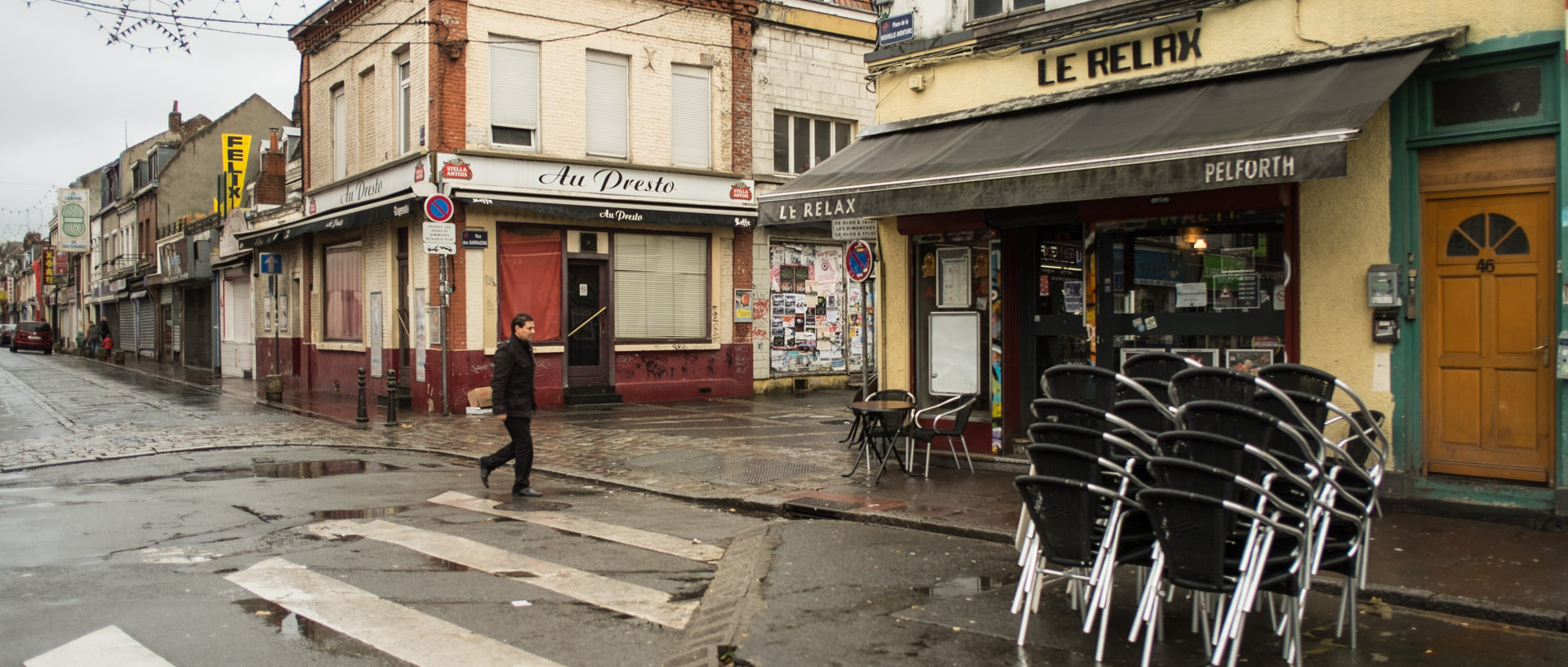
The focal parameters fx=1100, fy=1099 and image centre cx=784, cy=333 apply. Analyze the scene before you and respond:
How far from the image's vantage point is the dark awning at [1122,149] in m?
7.64

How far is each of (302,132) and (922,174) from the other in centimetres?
1906

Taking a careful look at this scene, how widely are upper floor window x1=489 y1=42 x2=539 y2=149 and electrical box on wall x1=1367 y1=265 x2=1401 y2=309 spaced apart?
47.1 ft

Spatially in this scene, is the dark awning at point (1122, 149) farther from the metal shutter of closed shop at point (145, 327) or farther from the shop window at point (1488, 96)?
the metal shutter of closed shop at point (145, 327)

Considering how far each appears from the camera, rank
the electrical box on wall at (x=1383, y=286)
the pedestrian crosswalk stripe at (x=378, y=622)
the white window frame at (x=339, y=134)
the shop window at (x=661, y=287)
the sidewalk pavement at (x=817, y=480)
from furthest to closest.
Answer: the white window frame at (x=339, y=134)
the shop window at (x=661, y=287)
the electrical box on wall at (x=1383, y=286)
the sidewalk pavement at (x=817, y=480)
the pedestrian crosswalk stripe at (x=378, y=622)

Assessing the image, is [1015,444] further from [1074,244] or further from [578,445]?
[578,445]

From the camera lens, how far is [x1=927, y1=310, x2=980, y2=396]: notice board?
37.0ft

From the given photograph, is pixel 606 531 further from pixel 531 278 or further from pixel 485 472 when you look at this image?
pixel 531 278

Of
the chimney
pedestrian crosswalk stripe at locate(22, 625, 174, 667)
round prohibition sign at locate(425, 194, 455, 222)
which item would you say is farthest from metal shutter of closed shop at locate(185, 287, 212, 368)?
pedestrian crosswalk stripe at locate(22, 625, 174, 667)

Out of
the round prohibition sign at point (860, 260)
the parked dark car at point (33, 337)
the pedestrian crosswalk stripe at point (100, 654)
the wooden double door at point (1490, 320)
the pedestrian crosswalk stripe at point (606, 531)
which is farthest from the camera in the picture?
the parked dark car at point (33, 337)

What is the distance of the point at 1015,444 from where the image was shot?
10945mm

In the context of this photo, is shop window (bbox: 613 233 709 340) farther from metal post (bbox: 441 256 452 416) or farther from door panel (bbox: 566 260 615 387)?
metal post (bbox: 441 256 452 416)

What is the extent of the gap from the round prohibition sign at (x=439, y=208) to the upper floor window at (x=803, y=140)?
294 inches

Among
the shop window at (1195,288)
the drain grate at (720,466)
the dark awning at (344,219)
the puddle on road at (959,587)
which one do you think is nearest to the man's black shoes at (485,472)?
the drain grate at (720,466)

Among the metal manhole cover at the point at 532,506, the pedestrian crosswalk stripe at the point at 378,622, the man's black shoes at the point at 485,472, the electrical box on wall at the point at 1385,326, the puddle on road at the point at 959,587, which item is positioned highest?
the electrical box on wall at the point at 1385,326
